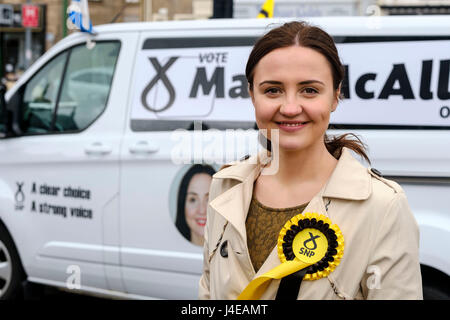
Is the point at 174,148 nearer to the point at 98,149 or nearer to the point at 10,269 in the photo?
the point at 98,149

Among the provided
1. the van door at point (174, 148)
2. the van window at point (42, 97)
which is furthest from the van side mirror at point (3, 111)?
the van door at point (174, 148)

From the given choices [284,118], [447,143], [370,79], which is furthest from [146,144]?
[284,118]

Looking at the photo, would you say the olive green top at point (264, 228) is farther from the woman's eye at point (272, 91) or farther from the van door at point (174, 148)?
the van door at point (174, 148)

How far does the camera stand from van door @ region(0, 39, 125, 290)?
11.0 feet

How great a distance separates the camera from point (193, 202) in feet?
10.2

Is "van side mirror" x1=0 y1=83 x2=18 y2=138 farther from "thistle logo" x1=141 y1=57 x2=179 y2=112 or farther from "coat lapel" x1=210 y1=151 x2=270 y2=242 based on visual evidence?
"coat lapel" x1=210 y1=151 x2=270 y2=242

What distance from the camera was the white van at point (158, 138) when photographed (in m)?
2.69

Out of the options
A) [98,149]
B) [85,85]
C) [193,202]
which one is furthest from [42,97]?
[193,202]

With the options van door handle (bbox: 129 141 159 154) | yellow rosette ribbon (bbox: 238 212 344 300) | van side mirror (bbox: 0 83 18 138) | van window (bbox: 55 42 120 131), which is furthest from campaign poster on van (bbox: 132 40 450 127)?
yellow rosette ribbon (bbox: 238 212 344 300)

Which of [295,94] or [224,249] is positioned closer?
[295,94]

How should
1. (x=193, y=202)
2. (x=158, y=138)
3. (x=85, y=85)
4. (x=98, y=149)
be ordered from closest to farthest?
(x=193, y=202)
(x=158, y=138)
(x=98, y=149)
(x=85, y=85)

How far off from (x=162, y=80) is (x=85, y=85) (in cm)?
62
